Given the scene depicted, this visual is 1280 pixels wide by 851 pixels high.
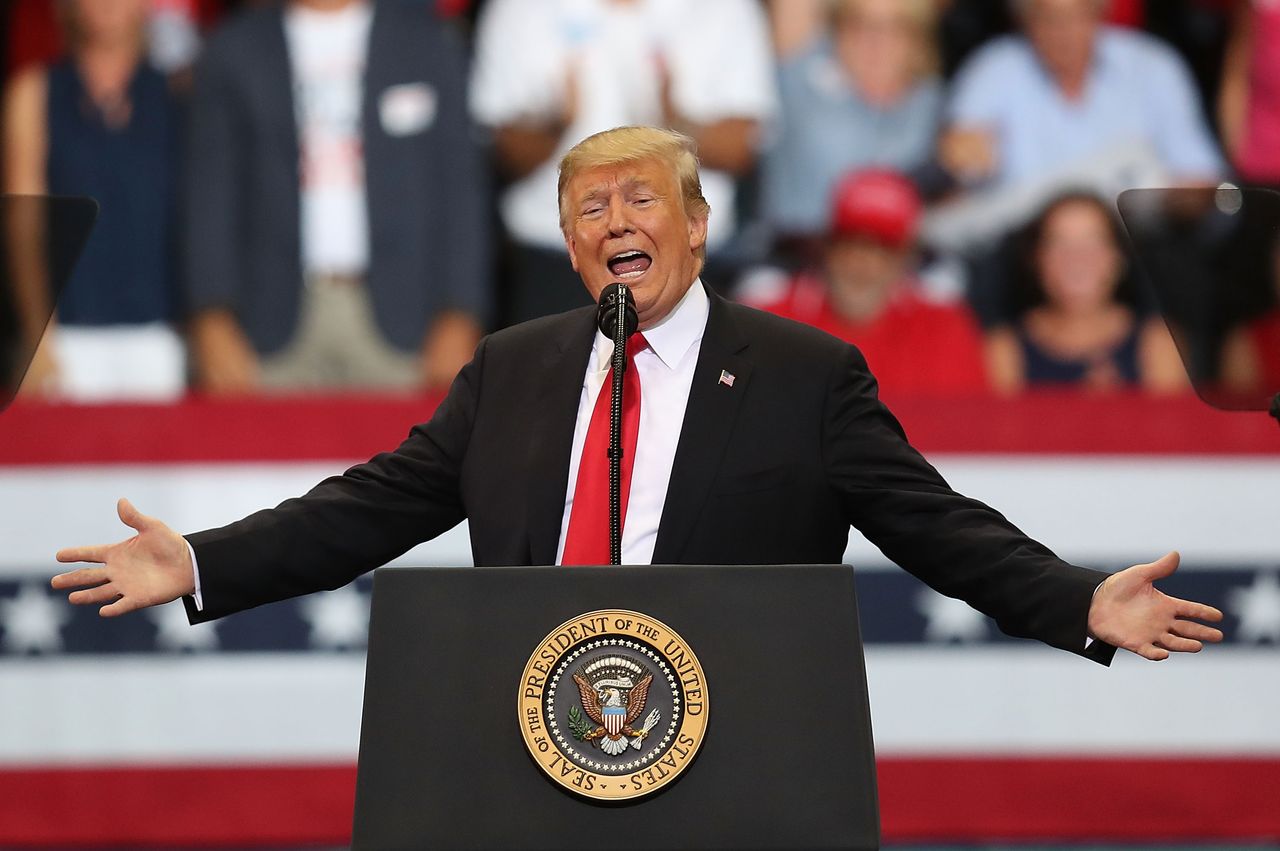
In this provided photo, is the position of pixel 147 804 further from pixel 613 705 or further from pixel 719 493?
pixel 613 705

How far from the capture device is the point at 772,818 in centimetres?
156

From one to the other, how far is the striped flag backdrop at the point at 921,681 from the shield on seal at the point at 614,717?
→ 2.41m

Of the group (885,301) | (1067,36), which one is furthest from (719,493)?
(1067,36)

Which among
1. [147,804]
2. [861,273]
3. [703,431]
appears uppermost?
[861,273]

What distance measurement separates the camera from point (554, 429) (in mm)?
2074

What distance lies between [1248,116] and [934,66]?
0.92 m

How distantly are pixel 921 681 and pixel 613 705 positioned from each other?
2489 mm

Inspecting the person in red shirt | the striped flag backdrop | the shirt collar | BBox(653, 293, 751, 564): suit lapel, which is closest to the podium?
BBox(653, 293, 751, 564): suit lapel

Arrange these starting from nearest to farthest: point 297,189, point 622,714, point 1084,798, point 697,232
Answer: point 622,714, point 697,232, point 1084,798, point 297,189

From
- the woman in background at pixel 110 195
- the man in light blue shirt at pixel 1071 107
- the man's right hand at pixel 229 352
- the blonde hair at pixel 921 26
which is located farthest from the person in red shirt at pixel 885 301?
the woman in background at pixel 110 195

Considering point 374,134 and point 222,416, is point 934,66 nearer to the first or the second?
point 374,134

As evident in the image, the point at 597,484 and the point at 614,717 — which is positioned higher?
the point at 597,484

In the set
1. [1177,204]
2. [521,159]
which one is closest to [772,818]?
[1177,204]

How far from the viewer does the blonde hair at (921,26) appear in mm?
4750
